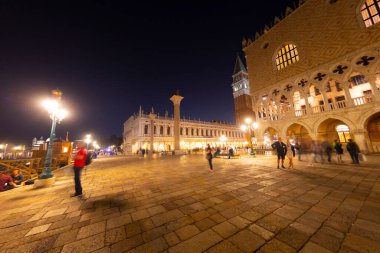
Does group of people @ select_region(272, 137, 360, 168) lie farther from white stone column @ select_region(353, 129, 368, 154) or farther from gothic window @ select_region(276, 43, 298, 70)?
gothic window @ select_region(276, 43, 298, 70)

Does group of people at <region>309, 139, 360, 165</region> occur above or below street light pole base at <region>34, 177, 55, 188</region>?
above

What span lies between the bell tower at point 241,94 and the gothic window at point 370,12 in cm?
3735

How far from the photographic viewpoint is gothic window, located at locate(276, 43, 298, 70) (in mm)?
18566

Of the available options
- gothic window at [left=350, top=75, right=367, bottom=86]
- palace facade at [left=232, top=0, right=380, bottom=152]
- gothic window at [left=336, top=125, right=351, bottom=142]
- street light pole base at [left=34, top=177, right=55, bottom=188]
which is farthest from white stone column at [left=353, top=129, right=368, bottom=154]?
street light pole base at [left=34, top=177, right=55, bottom=188]

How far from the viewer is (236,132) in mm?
61781

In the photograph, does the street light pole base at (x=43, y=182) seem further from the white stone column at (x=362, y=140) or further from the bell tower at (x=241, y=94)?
the bell tower at (x=241, y=94)

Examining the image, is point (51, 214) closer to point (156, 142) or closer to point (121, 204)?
point (121, 204)

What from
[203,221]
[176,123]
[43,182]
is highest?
[176,123]

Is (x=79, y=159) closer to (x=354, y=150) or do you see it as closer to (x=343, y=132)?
(x=354, y=150)

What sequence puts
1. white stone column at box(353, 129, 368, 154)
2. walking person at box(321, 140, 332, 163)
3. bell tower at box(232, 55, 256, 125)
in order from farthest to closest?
bell tower at box(232, 55, 256, 125) → white stone column at box(353, 129, 368, 154) → walking person at box(321, 140, 332, 163)

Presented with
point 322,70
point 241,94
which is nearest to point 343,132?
point 322,70

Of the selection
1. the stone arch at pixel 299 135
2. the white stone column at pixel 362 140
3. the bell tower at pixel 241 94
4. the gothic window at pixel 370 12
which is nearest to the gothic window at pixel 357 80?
the gothic window at pixel 370 12

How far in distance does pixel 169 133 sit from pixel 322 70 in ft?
126

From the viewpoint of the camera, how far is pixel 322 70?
1557 cm
